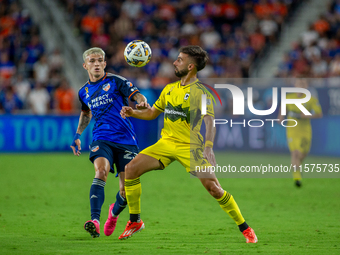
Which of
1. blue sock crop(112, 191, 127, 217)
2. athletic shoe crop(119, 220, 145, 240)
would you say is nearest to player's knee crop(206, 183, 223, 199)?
athletic shoe crop(119, 220, 145, 240)

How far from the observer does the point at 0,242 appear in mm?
6004

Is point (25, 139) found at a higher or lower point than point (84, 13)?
→ lower

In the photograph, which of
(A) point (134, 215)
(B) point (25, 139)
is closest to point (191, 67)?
(A) point (134, 215)

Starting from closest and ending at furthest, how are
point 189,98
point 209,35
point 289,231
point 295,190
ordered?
point 189,98, point 289,231, point 295,190, point 209,35

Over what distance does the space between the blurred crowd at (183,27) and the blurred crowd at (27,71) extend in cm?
201

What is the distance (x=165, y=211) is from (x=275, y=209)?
196 centimetres

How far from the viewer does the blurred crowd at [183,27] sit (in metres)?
20.4

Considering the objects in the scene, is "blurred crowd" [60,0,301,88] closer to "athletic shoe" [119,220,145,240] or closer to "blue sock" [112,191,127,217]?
"blue sock" [112,191,127,217]

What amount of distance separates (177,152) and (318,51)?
50.9ft

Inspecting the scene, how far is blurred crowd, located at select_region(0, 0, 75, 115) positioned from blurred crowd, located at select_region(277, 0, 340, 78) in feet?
28.8

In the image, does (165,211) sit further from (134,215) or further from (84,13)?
(84,13)

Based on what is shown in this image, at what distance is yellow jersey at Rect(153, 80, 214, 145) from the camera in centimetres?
621

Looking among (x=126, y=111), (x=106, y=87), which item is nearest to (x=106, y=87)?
(x=106, y=87)

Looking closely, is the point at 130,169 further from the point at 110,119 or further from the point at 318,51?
the point at 318,51
